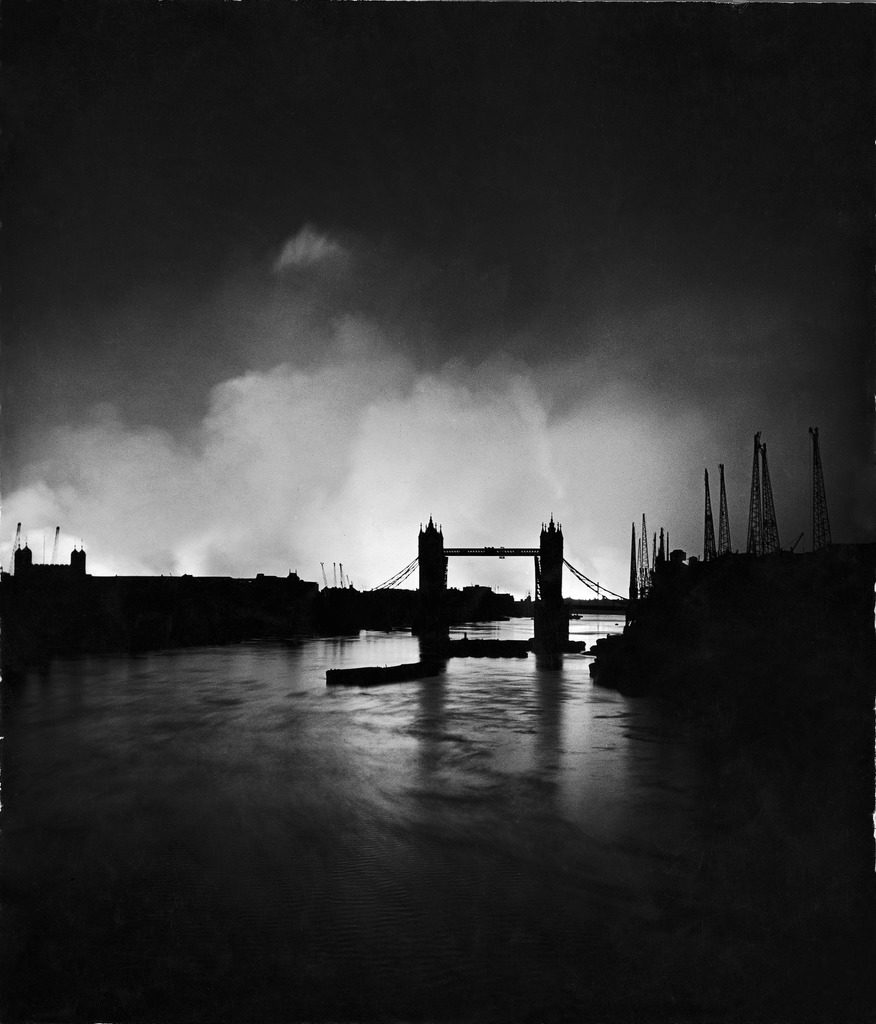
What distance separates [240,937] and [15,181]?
705 cm

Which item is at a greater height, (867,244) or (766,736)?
(867,244)

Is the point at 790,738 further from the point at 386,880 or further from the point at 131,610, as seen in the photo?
the point at 131,610

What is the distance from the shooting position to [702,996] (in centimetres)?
553

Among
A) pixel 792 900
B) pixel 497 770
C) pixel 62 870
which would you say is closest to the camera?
pixel 792 900

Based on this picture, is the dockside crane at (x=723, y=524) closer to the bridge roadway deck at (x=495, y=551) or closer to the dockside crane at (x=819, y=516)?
the dockside crane at (x=819, y=516)

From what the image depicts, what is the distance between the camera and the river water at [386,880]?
18.7ft

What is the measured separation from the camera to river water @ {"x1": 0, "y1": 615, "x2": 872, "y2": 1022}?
5691 millimetres

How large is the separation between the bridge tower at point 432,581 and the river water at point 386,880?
3669 cm

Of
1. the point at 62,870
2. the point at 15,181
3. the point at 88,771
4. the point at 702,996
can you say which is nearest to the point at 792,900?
the point at 702,996

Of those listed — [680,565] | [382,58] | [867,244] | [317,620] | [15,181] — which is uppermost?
[382,58]

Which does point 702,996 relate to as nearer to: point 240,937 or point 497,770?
point 240,937

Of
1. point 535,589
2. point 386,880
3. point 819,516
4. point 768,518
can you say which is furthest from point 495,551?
point 386,880

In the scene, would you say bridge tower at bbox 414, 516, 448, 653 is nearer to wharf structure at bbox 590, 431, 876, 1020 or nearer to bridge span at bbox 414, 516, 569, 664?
bridge span at bbox 414, 516, 569, 664

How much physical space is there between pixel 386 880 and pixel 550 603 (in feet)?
140
